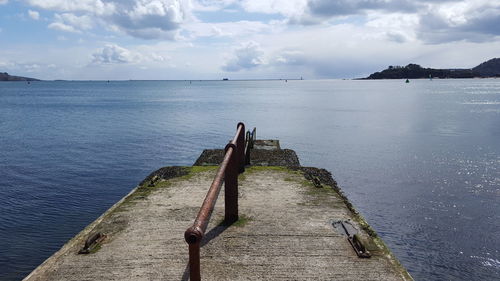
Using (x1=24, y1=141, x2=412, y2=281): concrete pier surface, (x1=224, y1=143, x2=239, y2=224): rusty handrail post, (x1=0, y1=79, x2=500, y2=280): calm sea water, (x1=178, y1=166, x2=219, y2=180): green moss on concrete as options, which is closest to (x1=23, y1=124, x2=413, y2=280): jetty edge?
(x1=24, y1=141, x2=412, y2=281): concrete pier surface

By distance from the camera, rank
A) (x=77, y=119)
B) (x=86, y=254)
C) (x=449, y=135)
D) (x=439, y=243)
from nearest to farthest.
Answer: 1. (x=86, y=254)
2. (x=439, y=243)
3. (x=449, y=135)
4. (x=77, y=119)

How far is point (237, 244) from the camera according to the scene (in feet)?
22.7

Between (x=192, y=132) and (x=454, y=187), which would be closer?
(x=454, y=187)

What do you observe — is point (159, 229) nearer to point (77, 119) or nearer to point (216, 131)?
point (216, 131)

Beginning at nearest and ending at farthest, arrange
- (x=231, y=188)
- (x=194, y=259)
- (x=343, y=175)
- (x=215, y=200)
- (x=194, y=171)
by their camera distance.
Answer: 1. (x=194, y=259)
2. (x=215, y=200)
3. (x=231, y=188)
4. (x=194, y=171)
5. (x=343, y=175)

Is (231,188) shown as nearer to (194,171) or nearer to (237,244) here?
(237,244)

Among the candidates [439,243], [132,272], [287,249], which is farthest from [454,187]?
[132,272]

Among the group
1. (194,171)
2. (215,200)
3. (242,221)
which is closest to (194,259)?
(215,200)

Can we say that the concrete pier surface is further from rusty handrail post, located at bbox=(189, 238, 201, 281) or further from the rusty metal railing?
rusty handrail post, located at bbox=(189, 238, 201, 281)

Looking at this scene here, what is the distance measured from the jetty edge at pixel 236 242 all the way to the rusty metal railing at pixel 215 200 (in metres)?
0.44

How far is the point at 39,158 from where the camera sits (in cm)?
2592

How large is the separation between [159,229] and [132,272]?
1668 mm

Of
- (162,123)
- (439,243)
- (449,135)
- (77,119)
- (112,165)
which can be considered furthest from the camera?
(77,119)

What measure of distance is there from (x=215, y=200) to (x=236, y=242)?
1.70m
